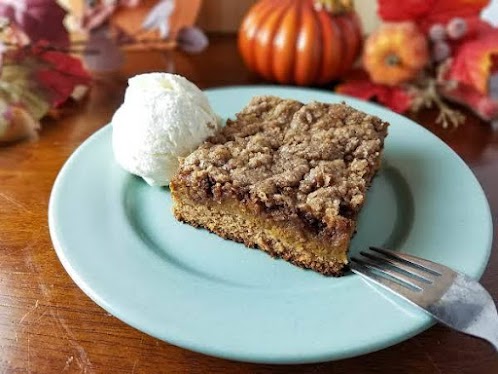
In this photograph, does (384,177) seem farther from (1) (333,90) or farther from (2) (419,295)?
(1) (333,90)

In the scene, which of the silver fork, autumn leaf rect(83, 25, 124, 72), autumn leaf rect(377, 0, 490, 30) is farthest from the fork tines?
autumn leaf rect(83, 25, 124, 72)

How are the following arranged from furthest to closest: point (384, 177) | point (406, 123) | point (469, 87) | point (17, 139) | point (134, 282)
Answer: point (469, 87), point (17, 139), point (406, 123), point (384, 177), point (134, 282)

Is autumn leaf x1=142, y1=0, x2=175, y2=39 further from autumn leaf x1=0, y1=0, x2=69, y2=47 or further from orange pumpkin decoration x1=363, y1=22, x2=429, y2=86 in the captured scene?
orange pumpkin decoration x1=363, y1=22, x2=429, y2=86

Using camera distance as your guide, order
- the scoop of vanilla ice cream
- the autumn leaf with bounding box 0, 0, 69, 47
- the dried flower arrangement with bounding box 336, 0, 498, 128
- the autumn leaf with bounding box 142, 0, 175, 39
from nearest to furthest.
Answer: the scoop of vanilla ice cream → the autumn leaf with bounding box 0, 0, 69, 47 → the dried flower arrangement with bounding box 336, 0, 498, 128 → the autumn leaf with bounding box 142, 0, 175, 39

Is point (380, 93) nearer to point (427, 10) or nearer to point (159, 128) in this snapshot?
point (427, 10)

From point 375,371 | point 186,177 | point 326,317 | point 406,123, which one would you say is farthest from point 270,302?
point 406,123

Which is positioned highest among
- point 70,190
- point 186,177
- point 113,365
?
point 186,177

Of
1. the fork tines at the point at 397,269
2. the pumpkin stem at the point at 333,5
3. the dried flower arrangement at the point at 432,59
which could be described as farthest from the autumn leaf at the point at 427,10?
the fork tines at the point at 397,269
